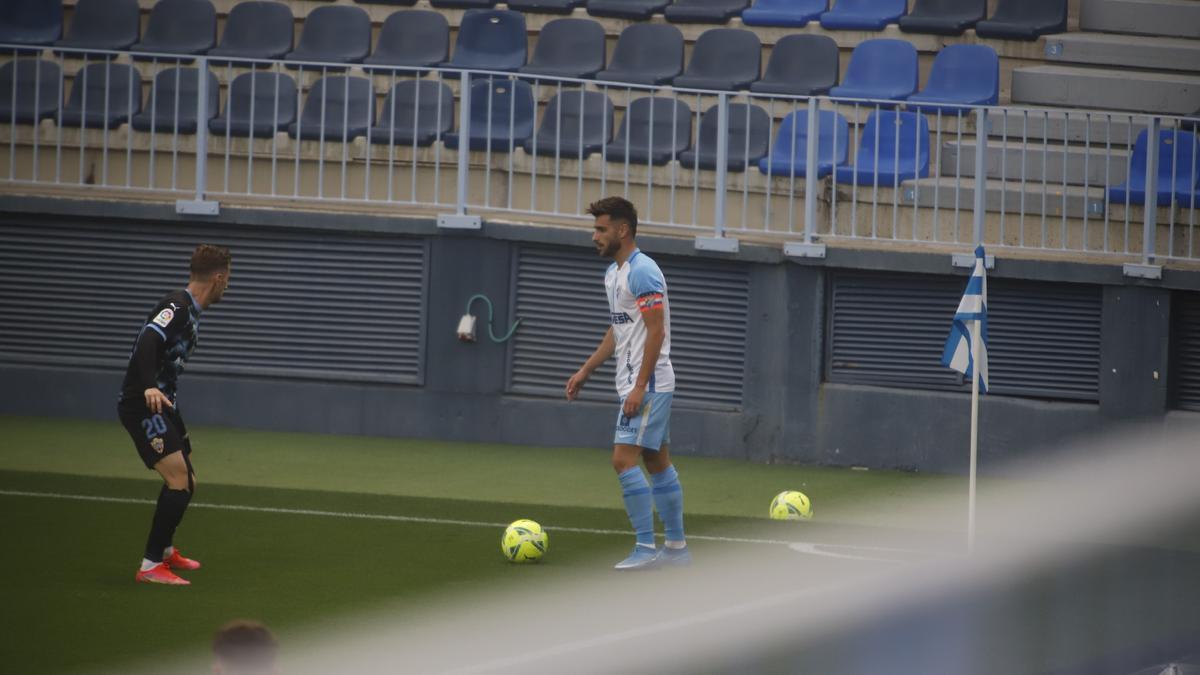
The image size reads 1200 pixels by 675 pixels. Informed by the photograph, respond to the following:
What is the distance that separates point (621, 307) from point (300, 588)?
2.43 metres

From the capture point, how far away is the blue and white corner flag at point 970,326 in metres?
11.3

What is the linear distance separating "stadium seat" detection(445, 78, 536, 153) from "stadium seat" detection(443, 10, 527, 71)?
2428 millimetres

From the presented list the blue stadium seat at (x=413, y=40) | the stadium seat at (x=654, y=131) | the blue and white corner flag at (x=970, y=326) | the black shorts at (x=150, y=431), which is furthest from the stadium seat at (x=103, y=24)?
the blue and white corner flag at (x=970, y=326)

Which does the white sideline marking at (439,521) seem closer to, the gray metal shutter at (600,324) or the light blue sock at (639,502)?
the light blue sock at (639,502)

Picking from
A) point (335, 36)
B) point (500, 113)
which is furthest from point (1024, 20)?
point (335, 36)

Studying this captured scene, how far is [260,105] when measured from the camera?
16938 mm

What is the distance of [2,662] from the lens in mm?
7922

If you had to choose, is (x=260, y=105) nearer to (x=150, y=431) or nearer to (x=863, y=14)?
(x=863, y=14)

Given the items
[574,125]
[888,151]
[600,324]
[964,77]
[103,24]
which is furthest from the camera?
[103,24]

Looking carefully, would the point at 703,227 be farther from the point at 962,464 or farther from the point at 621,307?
the point at 621,307

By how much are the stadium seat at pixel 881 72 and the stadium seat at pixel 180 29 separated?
682cm

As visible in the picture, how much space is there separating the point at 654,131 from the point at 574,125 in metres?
0.86

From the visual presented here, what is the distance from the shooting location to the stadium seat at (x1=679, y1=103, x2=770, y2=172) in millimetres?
15648

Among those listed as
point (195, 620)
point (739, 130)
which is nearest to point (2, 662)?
point (195, 620)
